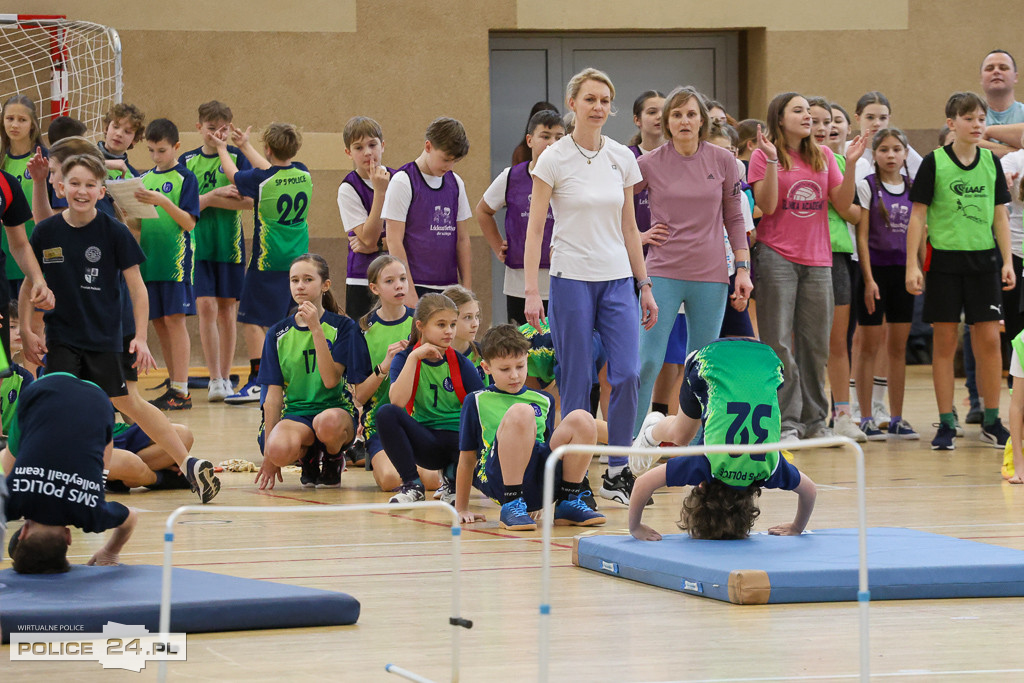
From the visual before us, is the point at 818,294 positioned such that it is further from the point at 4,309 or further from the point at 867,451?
the point at 4,309

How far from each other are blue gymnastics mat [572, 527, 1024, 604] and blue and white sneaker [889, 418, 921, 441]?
13.4 ft

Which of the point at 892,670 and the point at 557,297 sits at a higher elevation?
the point at 557,297

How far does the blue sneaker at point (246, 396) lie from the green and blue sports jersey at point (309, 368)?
3.81 m

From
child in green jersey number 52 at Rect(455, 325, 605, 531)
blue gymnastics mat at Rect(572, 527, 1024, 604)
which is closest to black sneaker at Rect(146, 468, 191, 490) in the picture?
child in green jersey number 52 at Rect(455, 325, 605, 531)

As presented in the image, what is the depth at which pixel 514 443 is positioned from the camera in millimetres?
5562

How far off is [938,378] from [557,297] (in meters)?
3.15

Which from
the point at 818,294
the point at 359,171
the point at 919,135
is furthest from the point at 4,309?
the point at 919,135

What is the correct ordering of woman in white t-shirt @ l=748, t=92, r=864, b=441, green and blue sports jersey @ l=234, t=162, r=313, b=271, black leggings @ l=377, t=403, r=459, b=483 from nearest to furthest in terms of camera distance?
black leggings @ l=377, t=403, r=459, b=483 → woman in white t-shirt @ l=748, t=92, r=864, b=441 → green and blue sports jersey @ l=234, t=162, r=313, b=271

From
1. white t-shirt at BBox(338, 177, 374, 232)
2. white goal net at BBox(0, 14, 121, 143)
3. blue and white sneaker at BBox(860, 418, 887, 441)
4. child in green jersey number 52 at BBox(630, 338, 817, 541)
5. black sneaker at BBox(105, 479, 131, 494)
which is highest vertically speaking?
white goal net at BBox(0, 14, 121, 143)

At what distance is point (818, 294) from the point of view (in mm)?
8281

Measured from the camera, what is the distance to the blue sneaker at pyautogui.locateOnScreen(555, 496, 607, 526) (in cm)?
574

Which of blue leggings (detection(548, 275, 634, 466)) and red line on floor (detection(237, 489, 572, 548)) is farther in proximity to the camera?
blue leggings (detection(548, 275, 634, 466))

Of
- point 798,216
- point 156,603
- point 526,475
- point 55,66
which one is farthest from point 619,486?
point 55,66

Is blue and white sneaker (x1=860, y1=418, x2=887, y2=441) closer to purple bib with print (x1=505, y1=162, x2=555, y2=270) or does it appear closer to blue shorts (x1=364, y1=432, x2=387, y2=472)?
purple bib with print (x1=505, y1=162, x2=555, y2=270)
